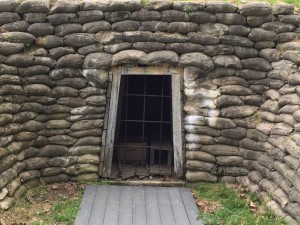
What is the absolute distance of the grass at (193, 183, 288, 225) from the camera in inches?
202

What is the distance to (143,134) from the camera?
7352mm

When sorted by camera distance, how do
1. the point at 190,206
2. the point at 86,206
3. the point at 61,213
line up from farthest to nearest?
Result: 1. the point at 190,206
2. the point at 86,206
3. the point at 61,213

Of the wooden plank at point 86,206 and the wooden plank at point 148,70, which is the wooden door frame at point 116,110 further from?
the wooden plank at point 86,206

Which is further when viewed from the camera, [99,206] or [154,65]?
[154,65]

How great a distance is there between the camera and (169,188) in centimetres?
626

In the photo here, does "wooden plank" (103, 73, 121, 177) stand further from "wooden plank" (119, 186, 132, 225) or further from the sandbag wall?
"wooden plank" (119, 186, 132, 225)

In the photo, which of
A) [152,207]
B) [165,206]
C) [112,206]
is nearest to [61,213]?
[112,206]

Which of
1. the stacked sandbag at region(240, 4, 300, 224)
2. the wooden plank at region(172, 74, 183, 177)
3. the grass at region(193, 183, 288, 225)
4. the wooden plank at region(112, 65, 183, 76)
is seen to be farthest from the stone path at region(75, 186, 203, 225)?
the wooden plank at region(112, 65, 183, 76)

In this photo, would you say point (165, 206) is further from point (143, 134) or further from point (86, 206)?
point (143, 134)

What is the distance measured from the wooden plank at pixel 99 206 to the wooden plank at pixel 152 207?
563 millimetres

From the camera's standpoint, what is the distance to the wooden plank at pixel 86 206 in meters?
5.09

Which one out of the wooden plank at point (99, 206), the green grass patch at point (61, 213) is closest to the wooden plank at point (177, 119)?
the wooden plank at point (99, 206)

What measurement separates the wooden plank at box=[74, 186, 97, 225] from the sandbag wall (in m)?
0.39

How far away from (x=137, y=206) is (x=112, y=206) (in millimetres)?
324
